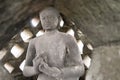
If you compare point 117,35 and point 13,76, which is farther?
point 13,76

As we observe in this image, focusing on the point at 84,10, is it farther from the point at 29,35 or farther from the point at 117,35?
the point at 29,35

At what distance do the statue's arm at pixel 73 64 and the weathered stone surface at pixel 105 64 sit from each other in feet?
0.76

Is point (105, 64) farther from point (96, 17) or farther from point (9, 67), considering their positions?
point (9, 67)

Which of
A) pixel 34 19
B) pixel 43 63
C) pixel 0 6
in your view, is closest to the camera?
pixel 43 63

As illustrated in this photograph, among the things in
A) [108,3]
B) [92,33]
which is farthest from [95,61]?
[108,3]

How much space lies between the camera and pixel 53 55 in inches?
70.0

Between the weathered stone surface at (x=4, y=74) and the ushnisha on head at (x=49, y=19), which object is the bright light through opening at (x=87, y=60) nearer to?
the weathered stone surface at (x=4, y=74)

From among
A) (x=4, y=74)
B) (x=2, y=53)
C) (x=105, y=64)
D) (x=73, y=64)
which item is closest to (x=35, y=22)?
(x=2, y=53)

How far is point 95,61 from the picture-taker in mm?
2094

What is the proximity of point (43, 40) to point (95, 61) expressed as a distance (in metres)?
0.36

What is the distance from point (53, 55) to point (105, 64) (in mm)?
326

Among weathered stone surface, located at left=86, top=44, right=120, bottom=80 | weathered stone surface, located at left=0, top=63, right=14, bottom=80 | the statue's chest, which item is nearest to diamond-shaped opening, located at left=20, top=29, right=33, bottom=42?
weathered stone surface, located at left=0, top=63, right=14, bottom=80

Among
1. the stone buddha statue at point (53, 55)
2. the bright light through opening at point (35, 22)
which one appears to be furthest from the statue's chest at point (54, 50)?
the bright light through opening at point (35, 22)

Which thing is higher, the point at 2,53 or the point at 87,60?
the point at 2,53
